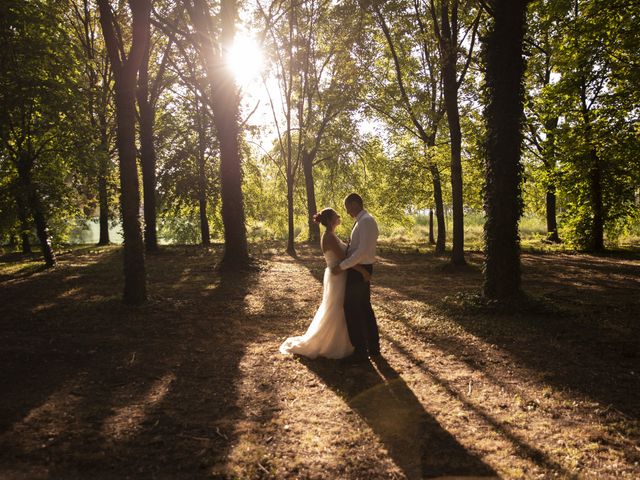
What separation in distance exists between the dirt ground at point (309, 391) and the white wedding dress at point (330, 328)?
25 cm

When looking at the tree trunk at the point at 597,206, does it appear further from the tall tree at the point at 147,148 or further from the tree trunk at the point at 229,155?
the tall tree at the point at 147,148

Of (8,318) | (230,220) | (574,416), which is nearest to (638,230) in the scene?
(230,220)

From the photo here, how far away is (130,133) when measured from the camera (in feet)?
30.1

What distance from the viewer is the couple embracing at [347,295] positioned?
589cm

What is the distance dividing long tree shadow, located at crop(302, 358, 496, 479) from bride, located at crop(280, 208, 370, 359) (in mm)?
220

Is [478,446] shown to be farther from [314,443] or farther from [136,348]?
[136,348]

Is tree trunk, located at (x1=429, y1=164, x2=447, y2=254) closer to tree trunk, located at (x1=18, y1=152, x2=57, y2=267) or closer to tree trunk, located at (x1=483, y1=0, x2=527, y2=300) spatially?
tree trunk, located at (x1=483, y1=0, x2=527, y2=300)

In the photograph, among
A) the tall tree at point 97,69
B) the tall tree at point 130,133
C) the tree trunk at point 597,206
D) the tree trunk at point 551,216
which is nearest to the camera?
the tall tree at point 130,133

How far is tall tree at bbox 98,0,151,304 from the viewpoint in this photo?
29.7ft

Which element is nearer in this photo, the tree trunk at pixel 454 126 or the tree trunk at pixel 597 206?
the tree trunk at pixel 454 126

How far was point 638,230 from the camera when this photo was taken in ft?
98.7

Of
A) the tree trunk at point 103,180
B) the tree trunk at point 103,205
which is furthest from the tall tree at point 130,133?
the tree trunk at point 103,205

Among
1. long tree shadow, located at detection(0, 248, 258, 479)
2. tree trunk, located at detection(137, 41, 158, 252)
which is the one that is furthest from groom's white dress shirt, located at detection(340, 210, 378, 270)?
tree trunk, located at detection(137, 41, 158, 252)

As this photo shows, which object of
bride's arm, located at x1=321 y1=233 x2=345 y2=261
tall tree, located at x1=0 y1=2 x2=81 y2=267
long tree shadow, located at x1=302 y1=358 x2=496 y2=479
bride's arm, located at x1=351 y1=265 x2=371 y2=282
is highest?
tall tree, located at x1=0 y1=2 x2=81 y2=267
